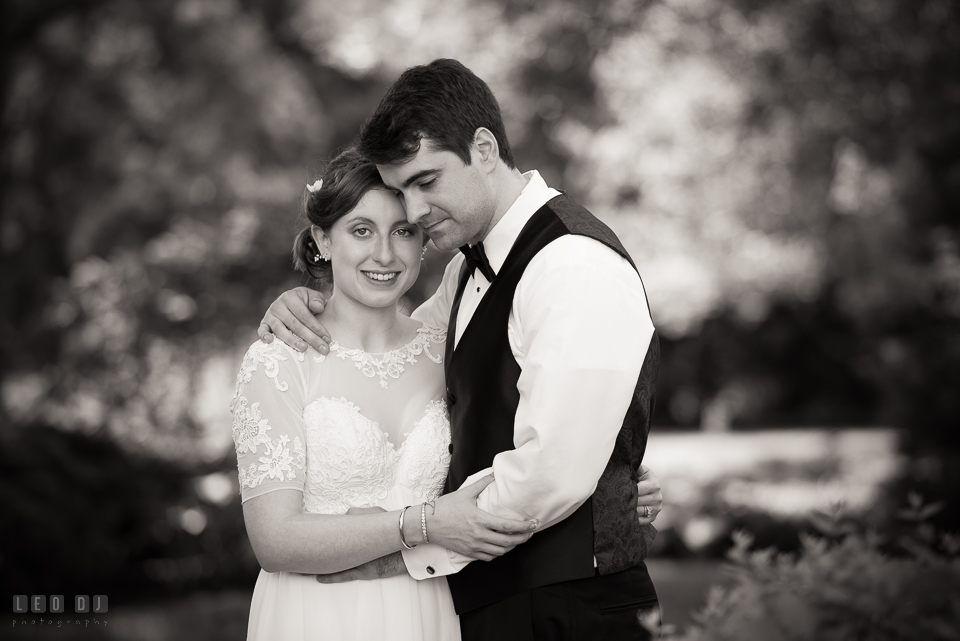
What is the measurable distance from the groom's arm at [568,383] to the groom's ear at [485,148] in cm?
42

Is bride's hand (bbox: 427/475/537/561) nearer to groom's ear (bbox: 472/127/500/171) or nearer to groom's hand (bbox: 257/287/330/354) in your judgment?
groom's hand (bbox: 257/287/330/354)

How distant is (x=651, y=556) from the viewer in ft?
27.1

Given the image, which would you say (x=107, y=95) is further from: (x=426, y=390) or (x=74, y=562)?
(x=426, y=390)

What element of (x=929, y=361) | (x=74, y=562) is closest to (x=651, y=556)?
(x=929, y=361)

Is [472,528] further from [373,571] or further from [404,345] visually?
[404,345]

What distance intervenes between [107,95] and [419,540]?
812 cm

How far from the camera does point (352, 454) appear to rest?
2.88 metres

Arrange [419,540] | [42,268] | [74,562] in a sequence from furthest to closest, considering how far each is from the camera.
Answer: [42,268], [74,562], [419,540]

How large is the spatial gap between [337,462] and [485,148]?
1116 mm

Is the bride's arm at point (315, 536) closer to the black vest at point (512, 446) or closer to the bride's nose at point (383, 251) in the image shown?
the black vest at point (512, 446)

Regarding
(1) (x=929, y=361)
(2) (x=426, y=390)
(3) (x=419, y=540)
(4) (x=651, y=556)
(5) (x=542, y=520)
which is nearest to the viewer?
(5) (x=542, y=520)

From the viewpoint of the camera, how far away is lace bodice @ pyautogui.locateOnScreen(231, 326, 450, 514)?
2.79 meters

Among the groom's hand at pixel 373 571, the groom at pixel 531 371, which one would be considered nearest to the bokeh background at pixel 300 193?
the groom's hand at pixel 373 571

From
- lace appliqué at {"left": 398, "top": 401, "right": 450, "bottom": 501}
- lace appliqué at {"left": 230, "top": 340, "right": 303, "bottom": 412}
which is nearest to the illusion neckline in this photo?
lace appliqué at {"left": 230, "top": 340, "right": 303, "bottom": 412}
